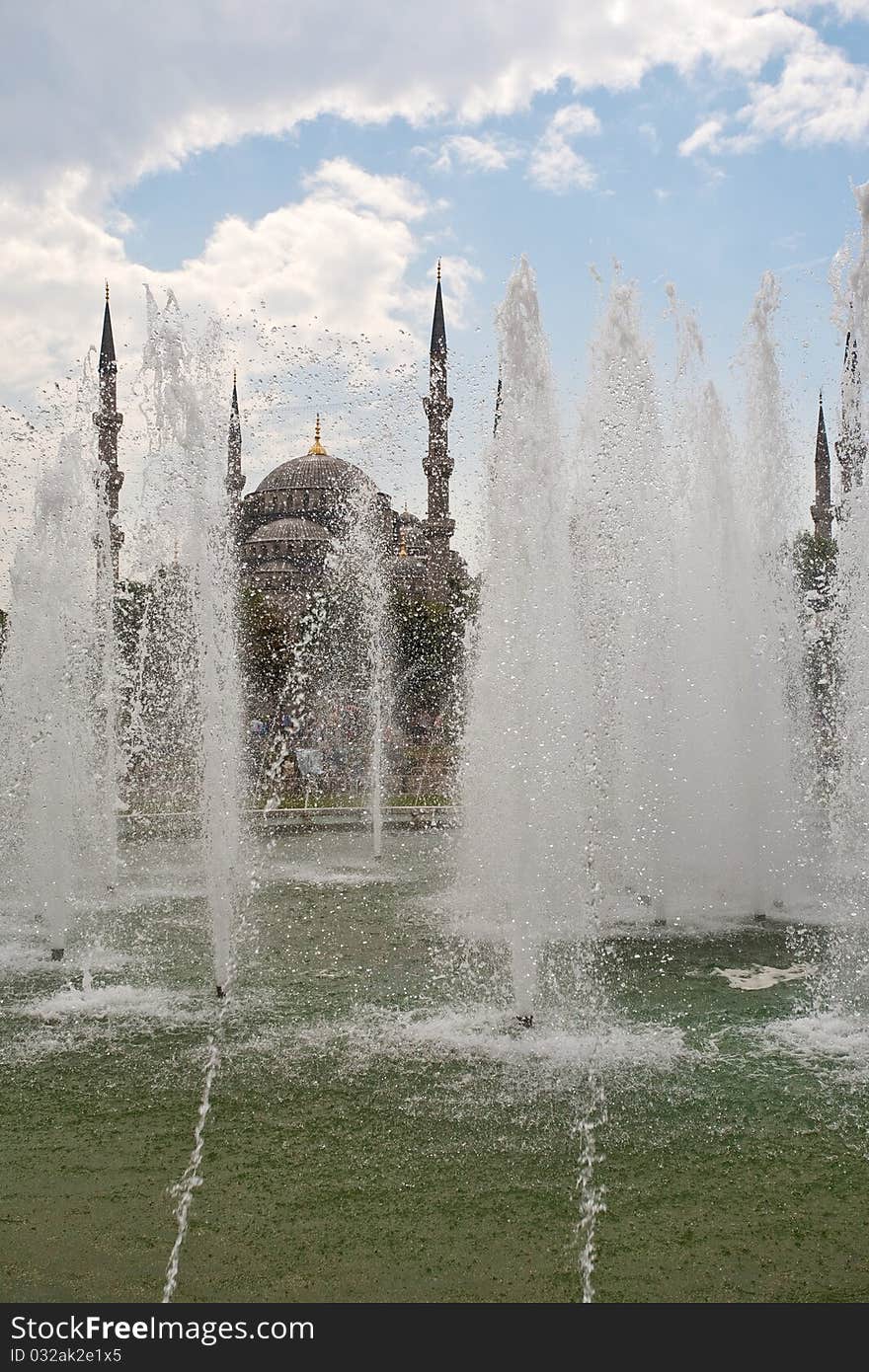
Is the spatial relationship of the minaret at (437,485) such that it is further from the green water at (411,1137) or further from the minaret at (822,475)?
the green water at (411,1137)

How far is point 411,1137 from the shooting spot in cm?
449

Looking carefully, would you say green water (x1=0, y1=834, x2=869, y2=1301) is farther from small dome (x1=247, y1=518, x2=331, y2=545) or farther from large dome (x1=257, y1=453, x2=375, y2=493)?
large dome (x1=257, y1=453, x2=375, y2=493)

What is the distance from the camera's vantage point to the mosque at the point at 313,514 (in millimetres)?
37031

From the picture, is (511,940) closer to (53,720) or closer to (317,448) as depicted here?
(53,720)

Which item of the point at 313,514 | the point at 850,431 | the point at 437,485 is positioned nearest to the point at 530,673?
the point at 850,431

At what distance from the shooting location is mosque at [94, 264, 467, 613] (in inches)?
1458

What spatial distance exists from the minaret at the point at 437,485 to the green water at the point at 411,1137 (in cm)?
3406

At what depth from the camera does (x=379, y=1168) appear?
4227 millimetres

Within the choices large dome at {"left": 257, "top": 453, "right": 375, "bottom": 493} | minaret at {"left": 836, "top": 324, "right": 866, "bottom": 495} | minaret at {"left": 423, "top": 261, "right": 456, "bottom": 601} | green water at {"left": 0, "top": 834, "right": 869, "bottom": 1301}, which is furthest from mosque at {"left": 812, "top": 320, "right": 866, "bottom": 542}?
large dome at {"left": 257, "top": 453, "right": 375, "bottom": 493}

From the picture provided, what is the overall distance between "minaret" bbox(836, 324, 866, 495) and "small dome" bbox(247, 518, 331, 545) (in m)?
44.8

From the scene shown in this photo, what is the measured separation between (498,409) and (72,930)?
484 centimetres

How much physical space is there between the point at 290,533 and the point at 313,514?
323 cm

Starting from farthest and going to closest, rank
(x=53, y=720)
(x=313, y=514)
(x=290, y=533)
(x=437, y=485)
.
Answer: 1. (x=313, y=514)
2. (x=290, y=533)
3. (x=437, y=485)
4. (x=53, y=720)

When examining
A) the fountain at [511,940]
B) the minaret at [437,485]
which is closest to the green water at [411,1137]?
the fountain at [511,940]
